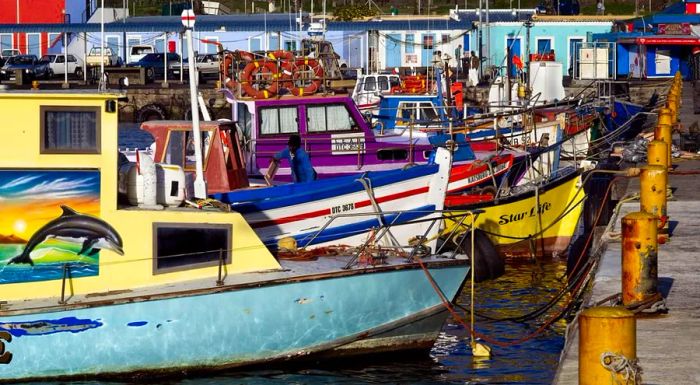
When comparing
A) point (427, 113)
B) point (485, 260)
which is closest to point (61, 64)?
point (427, 113)

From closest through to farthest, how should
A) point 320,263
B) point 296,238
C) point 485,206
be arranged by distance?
point 320,263 < point 296,238 < point 485,206

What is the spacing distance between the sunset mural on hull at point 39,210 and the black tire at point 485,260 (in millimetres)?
6362

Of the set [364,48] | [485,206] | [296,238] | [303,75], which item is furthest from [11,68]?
[296,238]

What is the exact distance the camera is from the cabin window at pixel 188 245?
12883mm

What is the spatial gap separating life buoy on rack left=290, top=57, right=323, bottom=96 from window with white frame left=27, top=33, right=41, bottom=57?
161 feet

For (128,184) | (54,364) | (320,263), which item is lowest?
(54,364)

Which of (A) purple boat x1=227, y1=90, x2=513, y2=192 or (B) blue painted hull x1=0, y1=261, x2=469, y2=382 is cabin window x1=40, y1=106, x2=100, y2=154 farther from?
(A) purple boat x1=227, y1=90, x2=513, y2=192

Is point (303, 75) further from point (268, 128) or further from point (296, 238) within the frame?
point (296, 238)

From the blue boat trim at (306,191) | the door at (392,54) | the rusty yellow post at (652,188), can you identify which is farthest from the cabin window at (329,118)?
the door at (392,54)

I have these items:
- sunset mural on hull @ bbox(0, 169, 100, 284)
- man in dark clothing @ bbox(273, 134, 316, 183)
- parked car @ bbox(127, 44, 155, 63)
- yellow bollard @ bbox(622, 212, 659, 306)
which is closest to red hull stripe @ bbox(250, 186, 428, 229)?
man in dark clothing @ bbox(273, 134, 316, 183)

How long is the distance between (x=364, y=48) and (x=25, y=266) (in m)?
50.4

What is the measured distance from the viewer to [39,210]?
41.5 feet

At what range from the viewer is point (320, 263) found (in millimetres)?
13641

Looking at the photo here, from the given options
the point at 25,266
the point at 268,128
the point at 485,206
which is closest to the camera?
the point at 25,266
